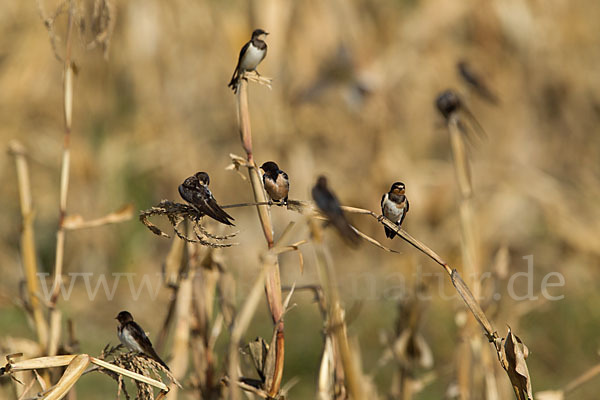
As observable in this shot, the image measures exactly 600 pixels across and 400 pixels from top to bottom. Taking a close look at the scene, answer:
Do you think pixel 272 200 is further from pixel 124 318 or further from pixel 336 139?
pixel 336 139

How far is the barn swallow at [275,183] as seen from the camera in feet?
2.86

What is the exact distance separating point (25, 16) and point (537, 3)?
287cm

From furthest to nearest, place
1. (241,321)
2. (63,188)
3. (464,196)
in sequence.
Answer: (464,196) < (63,188) < (241,321)

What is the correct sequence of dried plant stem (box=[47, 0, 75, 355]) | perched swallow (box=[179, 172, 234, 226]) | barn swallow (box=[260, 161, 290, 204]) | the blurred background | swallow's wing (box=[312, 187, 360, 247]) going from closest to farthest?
swallow's wing (box=[312, 187, 360, 247]) → perched swallow (box=[179, 172, 234, 226]) → barn swallow (box=[260, 161, 290, 204]) → dried plant stem (box=[47, 0, 75, 355]) → the blurred background

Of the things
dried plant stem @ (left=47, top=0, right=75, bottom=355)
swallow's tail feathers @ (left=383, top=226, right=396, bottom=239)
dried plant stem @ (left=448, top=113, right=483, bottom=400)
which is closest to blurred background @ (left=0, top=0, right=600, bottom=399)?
dried plant stem @ (left=448, top=113, right=483, bottom=400)

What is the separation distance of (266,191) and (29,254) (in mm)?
465

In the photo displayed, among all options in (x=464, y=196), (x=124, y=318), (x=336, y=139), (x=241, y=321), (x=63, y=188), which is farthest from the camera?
(x=336, y=139)

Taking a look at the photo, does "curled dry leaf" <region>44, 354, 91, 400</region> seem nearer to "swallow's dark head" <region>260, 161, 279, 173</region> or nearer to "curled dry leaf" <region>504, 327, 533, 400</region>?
"swallow's dark head" <region>260, 161, 279, 173</region>

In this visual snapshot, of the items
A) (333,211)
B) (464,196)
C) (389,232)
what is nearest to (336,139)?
(464,196)

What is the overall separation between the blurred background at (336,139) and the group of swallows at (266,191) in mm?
1763

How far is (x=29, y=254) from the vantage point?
1127 millimetres

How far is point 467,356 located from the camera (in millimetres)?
1273

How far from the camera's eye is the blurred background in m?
2.98

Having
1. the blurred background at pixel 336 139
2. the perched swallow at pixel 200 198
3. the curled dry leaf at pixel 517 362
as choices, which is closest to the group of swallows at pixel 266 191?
the perched swallow at pixel 200 198
